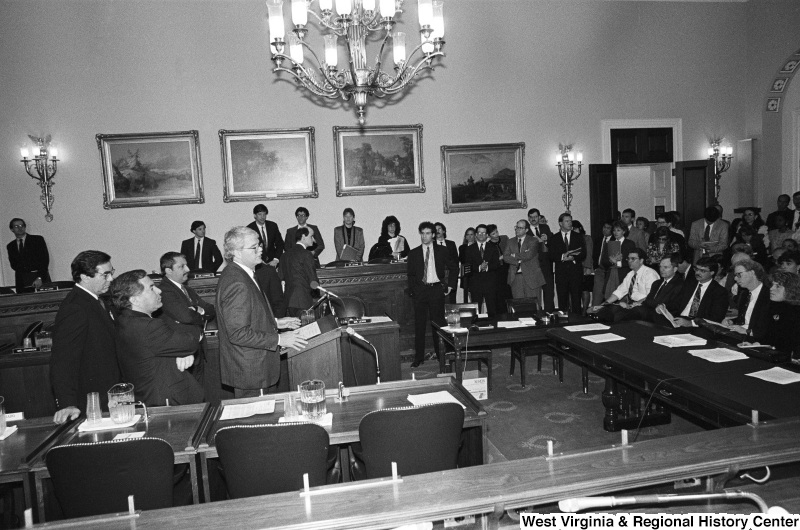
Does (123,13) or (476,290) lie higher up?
(123,13)

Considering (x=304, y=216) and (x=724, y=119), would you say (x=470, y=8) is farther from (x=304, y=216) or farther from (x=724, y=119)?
(x=724, y=119)

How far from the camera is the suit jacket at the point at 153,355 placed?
11.6ft

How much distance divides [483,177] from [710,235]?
4.07 m

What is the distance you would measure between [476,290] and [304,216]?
3058 millimetres

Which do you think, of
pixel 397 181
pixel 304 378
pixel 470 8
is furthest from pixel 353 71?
pixel 470 8

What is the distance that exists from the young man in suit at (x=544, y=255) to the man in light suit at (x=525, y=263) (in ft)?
0.69

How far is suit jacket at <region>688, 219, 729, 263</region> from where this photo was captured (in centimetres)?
1020

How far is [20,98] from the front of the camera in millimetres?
9516

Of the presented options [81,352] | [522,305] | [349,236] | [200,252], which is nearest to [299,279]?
[522,305]

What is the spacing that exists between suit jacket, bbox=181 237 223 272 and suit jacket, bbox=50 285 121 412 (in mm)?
5827

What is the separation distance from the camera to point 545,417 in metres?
5.57

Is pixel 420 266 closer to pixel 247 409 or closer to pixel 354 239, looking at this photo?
pixel 354 239

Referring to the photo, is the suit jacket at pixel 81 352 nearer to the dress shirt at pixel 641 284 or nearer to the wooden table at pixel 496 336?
the wooden table at pixel 496 336

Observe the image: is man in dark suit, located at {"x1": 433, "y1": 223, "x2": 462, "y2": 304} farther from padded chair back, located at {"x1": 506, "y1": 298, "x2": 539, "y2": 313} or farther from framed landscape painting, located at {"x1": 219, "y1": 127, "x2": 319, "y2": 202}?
framed landscape painting, located at {"x1": 219, "y1": 127, "x2": 319, "y2": 202}
